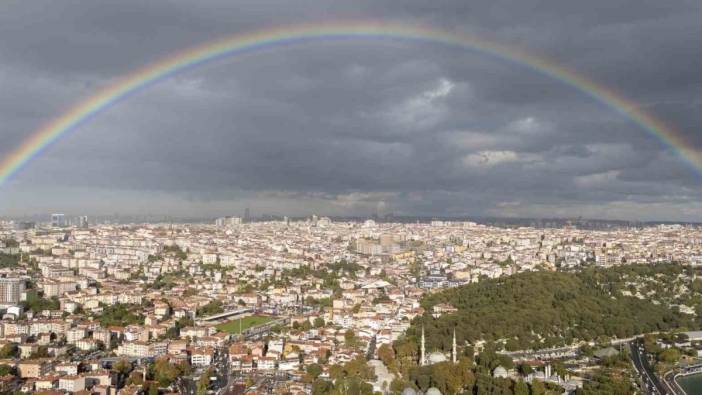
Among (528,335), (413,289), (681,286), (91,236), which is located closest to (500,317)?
(528,335)

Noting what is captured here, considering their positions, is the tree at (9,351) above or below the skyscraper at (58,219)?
below

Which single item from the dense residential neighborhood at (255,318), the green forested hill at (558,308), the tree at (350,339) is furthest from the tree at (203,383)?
the green forested hill at (558,308)

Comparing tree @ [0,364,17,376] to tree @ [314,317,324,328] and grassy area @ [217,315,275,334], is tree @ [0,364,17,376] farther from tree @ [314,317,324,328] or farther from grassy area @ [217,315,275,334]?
tree @ [314,317,324,328]

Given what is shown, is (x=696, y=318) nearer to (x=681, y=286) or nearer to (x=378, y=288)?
(x=681, y=286)

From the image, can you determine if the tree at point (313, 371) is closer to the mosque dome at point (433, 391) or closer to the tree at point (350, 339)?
the mosque dome at point (433, 391)

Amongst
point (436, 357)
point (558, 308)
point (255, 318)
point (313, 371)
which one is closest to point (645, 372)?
point (436, 357)

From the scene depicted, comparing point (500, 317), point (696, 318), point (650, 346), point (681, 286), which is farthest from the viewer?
point (681, 286)

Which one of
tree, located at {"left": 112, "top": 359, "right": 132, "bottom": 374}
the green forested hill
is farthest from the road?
tree, located at {"left": 112, "top": 359, "right": 132, "bottom": 374}
